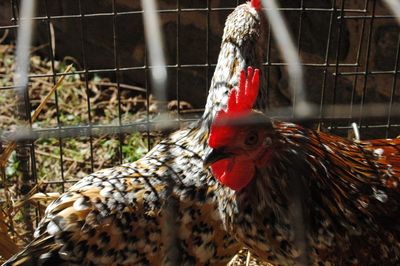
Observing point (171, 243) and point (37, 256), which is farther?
point (171, 243)

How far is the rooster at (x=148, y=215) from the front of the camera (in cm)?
184

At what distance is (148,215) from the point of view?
6.39 feet

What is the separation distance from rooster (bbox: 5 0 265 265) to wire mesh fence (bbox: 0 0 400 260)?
11.7 inches

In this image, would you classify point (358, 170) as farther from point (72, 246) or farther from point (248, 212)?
point (72, 246)

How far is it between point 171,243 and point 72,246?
0.34m

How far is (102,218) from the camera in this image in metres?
1.88

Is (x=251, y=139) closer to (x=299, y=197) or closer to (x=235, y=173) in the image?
(x=235, y=173)

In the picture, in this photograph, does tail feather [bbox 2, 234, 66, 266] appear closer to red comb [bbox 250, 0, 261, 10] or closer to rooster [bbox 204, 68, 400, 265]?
rooster [bbox 204, 68, 400, 265]

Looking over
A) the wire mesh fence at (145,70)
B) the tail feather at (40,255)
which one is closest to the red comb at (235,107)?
the tail feather at (40,255)

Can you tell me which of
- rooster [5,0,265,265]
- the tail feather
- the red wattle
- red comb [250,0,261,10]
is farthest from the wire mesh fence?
the red wattle

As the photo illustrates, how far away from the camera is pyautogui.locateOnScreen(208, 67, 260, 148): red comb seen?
1569mm

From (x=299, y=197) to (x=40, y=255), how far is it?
0.79 m

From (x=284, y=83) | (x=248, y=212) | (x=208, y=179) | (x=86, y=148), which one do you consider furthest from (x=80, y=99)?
(x=248, y=212)

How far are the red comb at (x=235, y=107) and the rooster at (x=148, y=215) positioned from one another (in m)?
0.37
